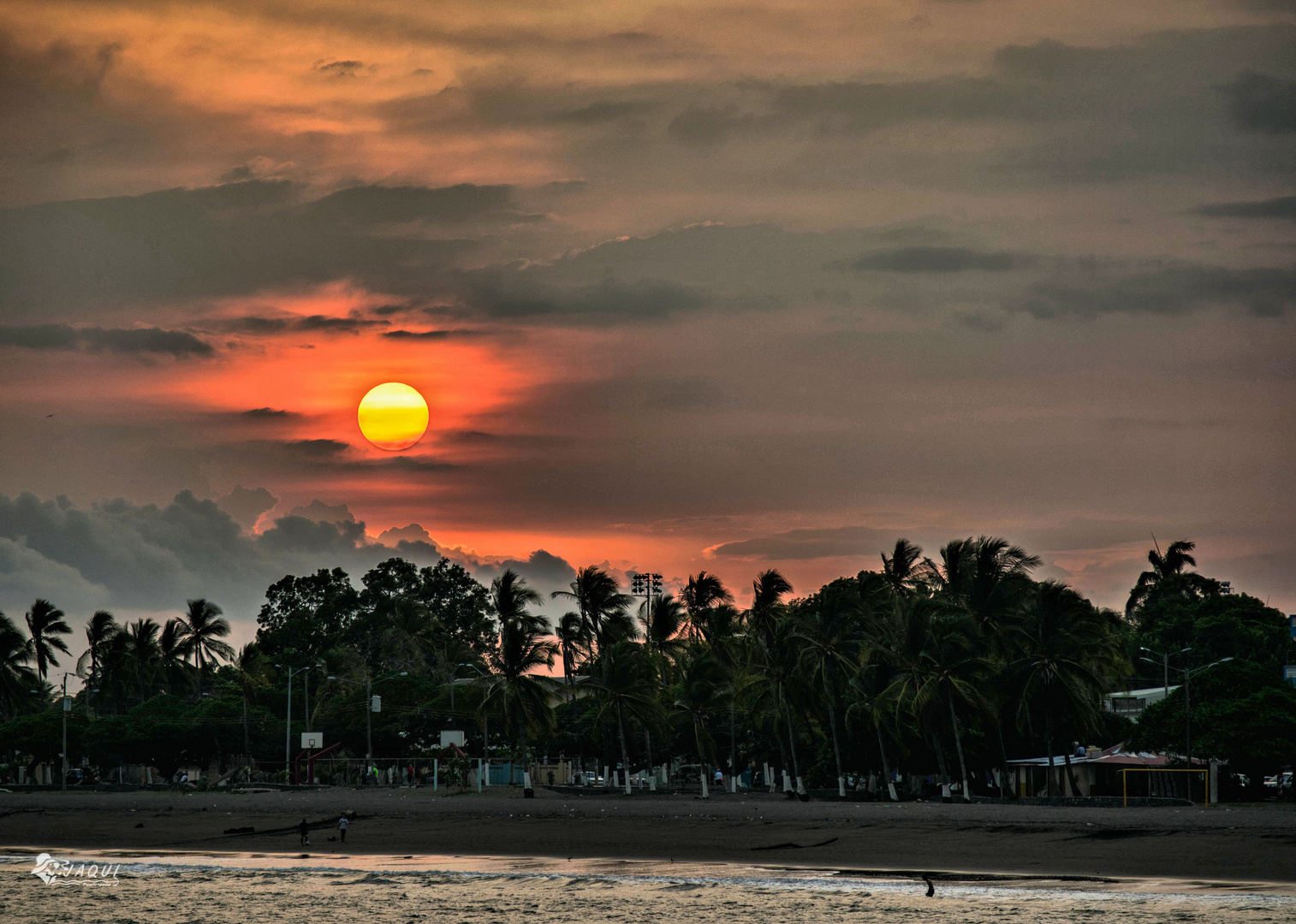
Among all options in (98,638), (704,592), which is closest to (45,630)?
(98,638)

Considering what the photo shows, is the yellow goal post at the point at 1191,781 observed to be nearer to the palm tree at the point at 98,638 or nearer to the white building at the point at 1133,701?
the white building at the point at 1133,701

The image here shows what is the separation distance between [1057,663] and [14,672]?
267ft

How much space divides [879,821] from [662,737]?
93.5 feet

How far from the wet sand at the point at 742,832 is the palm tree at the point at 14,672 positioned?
146ft

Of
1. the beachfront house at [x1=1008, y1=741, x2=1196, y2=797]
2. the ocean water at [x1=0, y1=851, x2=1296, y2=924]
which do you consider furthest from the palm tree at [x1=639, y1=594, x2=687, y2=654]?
the ocean water at [x1=0, y1=851, x2=1296, y2=924]

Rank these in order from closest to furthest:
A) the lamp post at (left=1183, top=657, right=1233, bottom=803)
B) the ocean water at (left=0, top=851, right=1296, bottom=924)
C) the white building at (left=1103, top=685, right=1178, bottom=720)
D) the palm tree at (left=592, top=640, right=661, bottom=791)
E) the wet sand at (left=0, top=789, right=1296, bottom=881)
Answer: the ocean water at (left=0, top=851, right=1296, bottom=924), the wet sand at (left=0, top=789, right=1296, bottom=881), the lamp post at (left=1183, top=657, right=1233, bottom=803), the palm tree at (left=592, top=640, right=661, bottom=791), the white building at (left=1103, top=685, right=1178, bottom=720)

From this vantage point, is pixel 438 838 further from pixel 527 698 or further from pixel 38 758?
pixel 38 758

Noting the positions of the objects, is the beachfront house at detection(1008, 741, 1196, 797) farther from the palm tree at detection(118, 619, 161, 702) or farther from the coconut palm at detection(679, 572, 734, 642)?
the palm tree at detection(118, 619, 161, 702)

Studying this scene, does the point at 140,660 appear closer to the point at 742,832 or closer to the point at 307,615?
the point at 307,615

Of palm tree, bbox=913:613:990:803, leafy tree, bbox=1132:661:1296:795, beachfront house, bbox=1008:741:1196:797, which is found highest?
palm tree, bbox=913:613:990:803

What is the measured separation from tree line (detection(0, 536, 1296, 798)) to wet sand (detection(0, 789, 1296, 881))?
6.06 meters

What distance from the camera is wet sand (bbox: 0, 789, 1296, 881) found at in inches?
1299

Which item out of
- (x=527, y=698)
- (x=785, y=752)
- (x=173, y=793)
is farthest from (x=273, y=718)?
(x=785, y=752)

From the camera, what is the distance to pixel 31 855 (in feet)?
123
